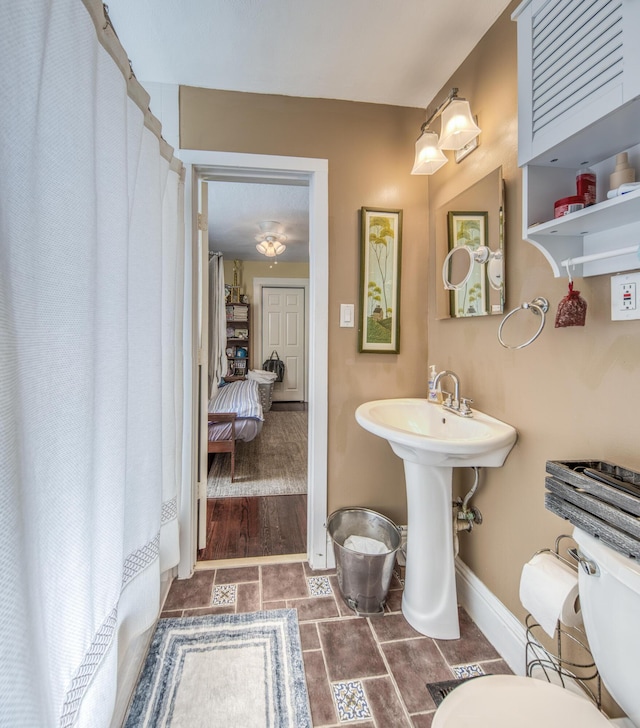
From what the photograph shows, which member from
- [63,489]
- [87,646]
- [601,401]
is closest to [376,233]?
[601,401]

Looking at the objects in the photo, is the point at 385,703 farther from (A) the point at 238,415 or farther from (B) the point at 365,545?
(A) the point at 238,415

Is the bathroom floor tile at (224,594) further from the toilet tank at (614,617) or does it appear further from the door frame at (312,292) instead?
the toilet tank at (614,617)

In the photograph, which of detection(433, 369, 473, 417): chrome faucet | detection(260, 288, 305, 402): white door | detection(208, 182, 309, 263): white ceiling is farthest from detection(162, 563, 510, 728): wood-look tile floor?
Result: detection(260, 288, 305, 402): white door

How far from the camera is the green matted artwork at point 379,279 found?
6.30 ft

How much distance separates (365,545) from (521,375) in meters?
1.06

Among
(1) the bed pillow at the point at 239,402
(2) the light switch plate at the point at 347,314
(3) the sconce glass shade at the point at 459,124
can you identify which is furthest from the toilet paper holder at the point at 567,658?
(1) the bed pillow at the point at 239,402

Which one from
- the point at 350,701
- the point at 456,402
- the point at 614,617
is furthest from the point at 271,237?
the point at 614,617

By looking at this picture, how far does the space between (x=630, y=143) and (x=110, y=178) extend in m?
1.27

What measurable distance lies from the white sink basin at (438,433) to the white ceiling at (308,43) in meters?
1.53

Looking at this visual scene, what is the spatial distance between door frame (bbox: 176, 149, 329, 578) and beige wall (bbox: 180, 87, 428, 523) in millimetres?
43

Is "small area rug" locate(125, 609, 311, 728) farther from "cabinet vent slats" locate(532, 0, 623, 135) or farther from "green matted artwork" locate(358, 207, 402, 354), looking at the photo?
"cabinet vent slats" locate(532, 0, 623, 135)

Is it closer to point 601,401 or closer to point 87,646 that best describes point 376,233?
point 601,401

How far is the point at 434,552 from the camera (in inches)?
58.7

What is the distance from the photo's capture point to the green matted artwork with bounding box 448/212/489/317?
1.50 m
